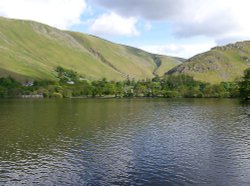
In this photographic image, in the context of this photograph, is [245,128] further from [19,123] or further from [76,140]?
[19,123]

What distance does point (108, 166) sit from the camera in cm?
5259

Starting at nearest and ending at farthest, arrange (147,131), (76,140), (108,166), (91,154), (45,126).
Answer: (108,166) → (91,154) → (76,140) → (147,131) → (45,126)

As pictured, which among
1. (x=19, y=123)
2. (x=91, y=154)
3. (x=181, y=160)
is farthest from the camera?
(x=19, y=123)

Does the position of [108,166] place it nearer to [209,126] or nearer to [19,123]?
[209,126]

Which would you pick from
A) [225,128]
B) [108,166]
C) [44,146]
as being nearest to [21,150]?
[44,146]

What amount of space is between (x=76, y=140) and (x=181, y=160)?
1116 inches

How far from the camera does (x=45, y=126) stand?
98.9m

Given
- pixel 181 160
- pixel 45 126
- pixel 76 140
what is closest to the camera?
pixel 181 160

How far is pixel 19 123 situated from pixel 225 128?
63973mm

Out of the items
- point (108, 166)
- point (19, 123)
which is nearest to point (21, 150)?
point (108, 166)

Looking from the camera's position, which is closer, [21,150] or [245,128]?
[21,150]

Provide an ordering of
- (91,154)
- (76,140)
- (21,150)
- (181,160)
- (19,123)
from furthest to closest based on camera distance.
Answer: (19,123) < (76,140) < (21,150) < (91,154) < (181,160)

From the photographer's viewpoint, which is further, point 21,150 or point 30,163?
point 21,150

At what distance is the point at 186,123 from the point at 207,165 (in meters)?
55.5
